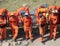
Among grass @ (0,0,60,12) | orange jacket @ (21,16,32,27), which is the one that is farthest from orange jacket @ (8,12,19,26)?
grass @ (0,0,60,12)

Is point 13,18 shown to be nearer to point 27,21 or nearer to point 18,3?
point 27,21

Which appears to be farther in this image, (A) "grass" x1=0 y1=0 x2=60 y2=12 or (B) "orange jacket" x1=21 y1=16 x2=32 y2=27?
(A) "grass" x1=0 y1=0 x2=60 y2=12

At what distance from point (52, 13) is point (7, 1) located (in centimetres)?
458

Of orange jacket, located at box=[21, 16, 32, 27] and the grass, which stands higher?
the grass

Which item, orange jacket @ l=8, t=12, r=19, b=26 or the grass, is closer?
orange jacket @ l=8, t=12, r=19, b=26

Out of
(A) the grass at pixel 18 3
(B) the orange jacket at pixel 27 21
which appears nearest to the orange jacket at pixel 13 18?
(B) the orange jacket at pixel 27 21

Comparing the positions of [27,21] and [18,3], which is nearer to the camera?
[27,21]

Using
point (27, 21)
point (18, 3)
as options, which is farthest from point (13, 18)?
point (18, 3)

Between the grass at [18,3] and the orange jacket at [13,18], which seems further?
the grass at [18,3]

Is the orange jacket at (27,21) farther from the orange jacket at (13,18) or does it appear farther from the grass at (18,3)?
the grass at (18,3)

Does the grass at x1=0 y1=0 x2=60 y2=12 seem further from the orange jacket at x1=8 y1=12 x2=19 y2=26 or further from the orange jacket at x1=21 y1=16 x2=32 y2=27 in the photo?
the orange jacket at x1=21 y1=16 x2=32 y2=27

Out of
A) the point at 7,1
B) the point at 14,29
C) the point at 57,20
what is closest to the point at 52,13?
the point at 57,20

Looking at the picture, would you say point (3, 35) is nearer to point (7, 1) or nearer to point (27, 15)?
point (27, 15)

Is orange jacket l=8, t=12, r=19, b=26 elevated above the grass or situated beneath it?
situated beneath
